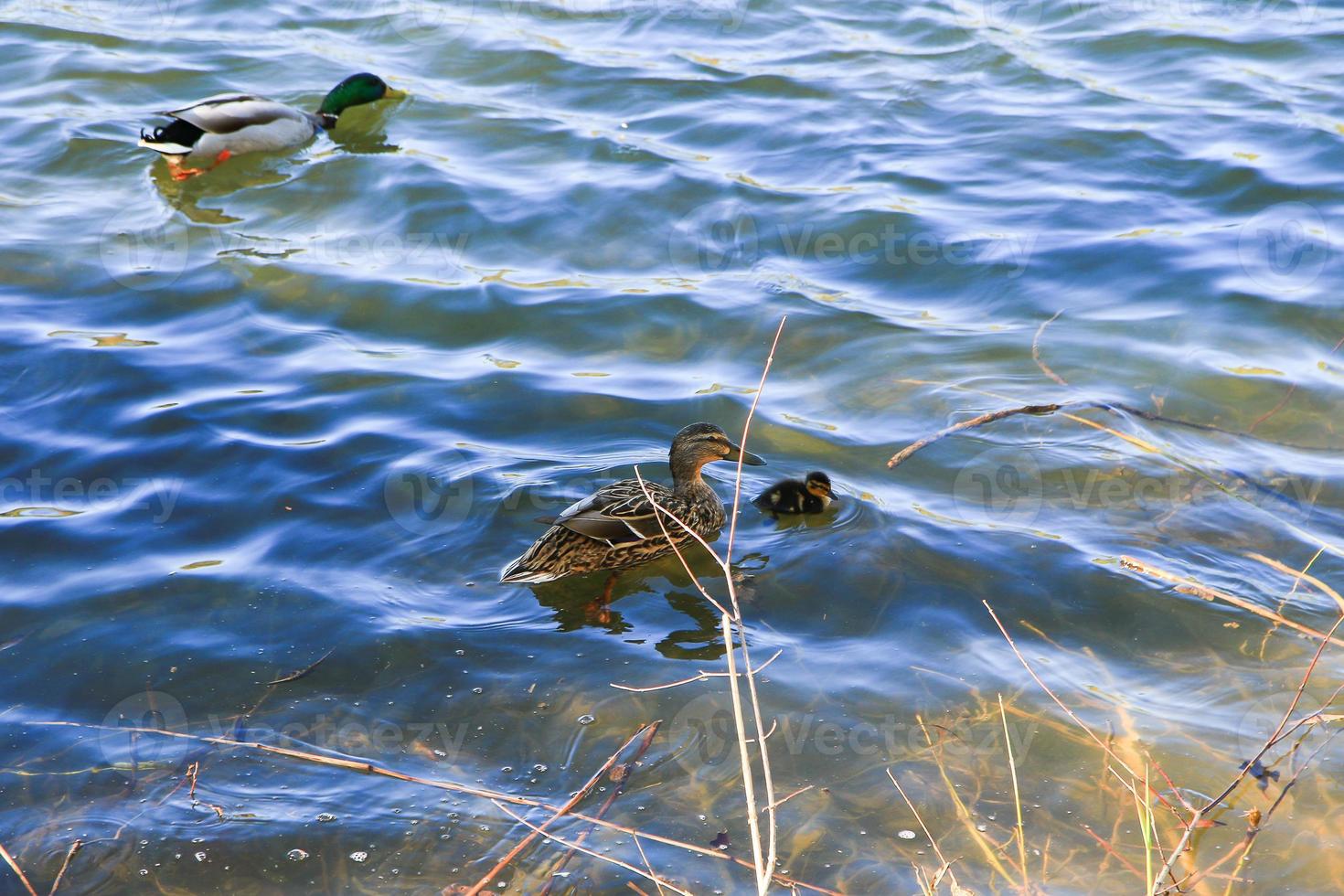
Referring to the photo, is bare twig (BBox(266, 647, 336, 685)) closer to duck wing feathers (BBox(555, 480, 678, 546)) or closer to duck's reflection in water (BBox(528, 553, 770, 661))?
duck's reflection in water (BBox(528, 553, 770, 661))

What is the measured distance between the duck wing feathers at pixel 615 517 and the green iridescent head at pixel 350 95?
24.4 feet

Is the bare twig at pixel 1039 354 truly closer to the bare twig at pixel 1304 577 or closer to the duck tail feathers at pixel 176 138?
the bare twig at pixel 1304 577

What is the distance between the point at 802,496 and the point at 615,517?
40.5 inches

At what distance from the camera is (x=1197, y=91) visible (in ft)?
40.6

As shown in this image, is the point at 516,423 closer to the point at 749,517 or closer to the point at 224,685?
the point at 749,517

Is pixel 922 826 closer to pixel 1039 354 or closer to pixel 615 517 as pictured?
pixel 615 517

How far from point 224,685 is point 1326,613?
4.79 metres

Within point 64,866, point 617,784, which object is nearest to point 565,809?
point 617,784

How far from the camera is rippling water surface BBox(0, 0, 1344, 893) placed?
4.64 m

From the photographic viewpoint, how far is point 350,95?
1227 cm

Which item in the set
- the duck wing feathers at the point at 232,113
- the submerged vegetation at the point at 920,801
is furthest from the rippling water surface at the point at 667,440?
the duck wing feathers at the point at 232,113

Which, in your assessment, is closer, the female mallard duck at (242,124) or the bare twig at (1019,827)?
the bare twig at (1019,827)

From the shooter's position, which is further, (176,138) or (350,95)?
(350,95)

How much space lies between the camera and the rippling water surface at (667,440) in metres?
4.64
